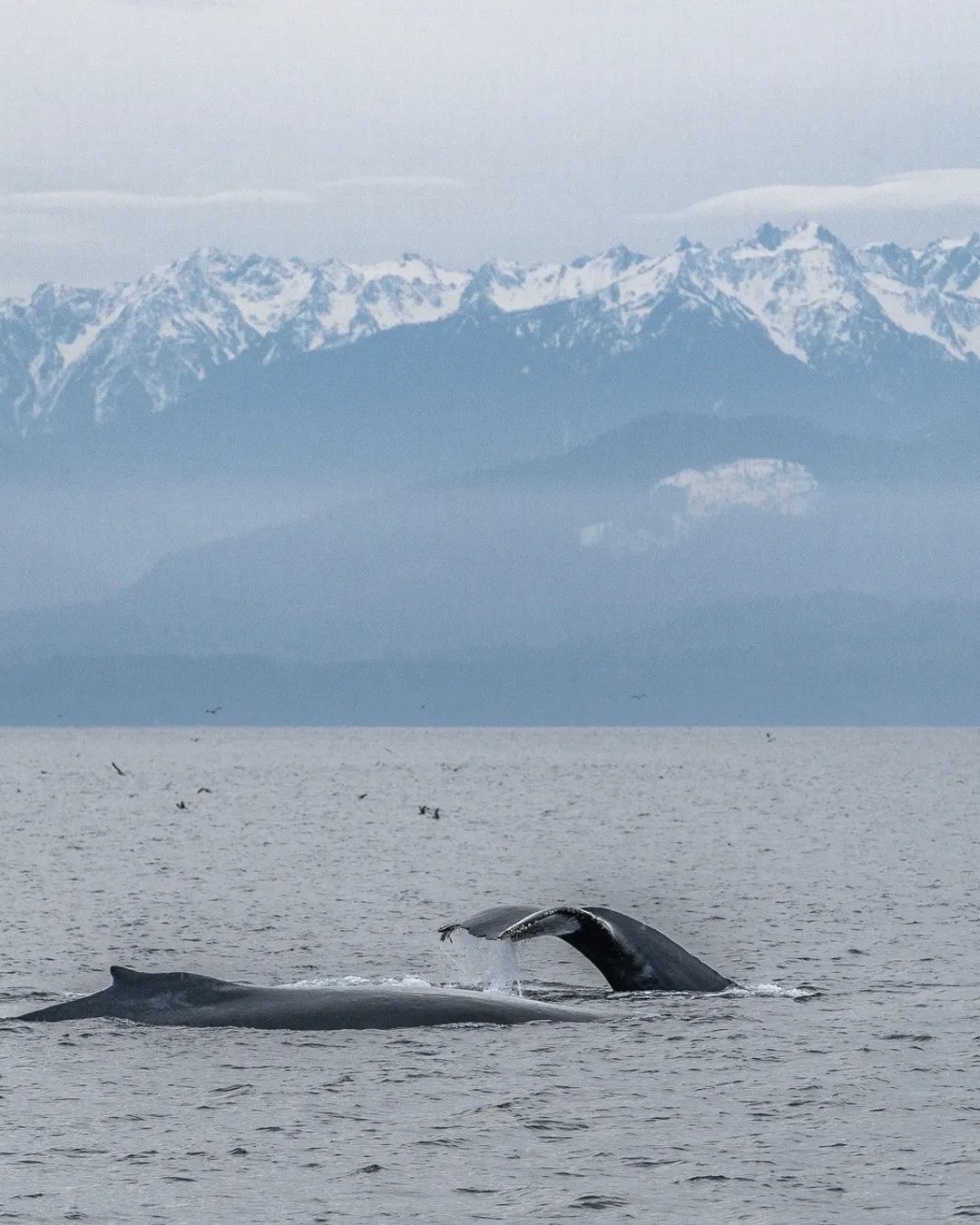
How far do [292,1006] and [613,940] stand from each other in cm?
453

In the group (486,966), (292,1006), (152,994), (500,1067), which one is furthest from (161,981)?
(486,966)

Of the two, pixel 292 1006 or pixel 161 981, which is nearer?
pixel 292 1006

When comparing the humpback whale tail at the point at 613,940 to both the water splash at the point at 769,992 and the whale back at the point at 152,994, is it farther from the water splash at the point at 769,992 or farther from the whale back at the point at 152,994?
the whale back at the point at 152,994

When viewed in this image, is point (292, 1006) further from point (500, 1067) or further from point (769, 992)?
point (769, 992)

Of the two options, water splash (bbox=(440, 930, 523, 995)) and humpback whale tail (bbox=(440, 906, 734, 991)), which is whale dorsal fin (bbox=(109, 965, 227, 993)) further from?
water splash (bbox=(440, 930, 523, 995))

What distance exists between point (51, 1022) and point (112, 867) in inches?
1588

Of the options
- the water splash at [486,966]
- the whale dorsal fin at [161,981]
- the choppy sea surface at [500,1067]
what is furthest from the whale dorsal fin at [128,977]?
the water splash at [486,966]

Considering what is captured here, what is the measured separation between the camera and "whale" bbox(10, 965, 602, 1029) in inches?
1104

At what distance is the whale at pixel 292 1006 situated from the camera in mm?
28031

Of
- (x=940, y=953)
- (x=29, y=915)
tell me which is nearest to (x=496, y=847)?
(x=29, y=915)

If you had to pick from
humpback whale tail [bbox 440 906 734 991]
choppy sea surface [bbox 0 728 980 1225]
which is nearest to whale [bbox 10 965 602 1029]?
choppy sea surface [bbox 0 728 980 1225]

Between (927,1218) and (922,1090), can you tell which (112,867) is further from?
(927,1218)

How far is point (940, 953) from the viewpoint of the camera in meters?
40.5

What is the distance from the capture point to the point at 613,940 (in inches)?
1135
